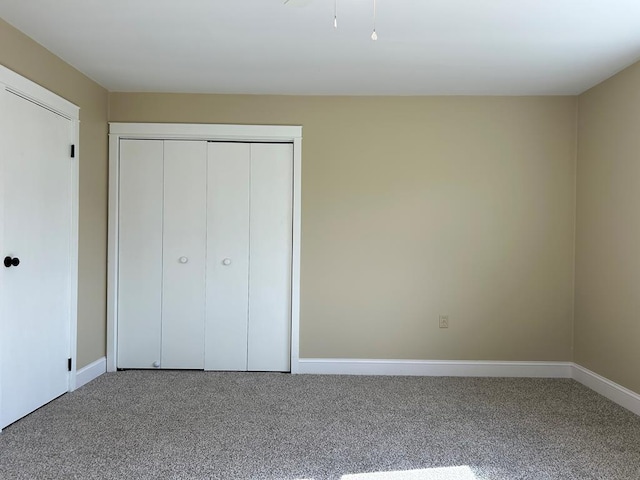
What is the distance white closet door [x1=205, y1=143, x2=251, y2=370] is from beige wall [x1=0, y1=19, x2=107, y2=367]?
2.85 ft

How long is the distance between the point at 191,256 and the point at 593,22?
3.22 metres

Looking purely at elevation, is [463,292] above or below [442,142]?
below

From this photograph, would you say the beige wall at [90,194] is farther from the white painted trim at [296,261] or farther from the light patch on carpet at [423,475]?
the light patch on carpet at [423,475]

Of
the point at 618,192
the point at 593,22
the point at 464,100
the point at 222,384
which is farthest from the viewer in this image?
the point at 464,100

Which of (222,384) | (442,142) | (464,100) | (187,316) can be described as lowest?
(222,384)

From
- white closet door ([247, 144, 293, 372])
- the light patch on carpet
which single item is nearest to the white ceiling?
white closet door ([247, 144, 293, 372])

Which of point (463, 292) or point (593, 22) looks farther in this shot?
point (463, 292)

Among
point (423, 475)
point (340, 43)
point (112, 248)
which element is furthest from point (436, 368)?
point (112, 248)

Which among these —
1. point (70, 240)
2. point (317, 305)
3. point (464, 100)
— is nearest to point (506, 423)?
point (317, 305)

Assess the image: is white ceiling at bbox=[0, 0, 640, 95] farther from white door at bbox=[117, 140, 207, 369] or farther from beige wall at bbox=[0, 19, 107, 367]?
white door at bbox=[117, 140, 207, 369]

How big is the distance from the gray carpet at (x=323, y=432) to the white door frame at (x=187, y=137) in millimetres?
396

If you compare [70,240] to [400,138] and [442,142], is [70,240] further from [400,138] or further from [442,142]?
[442,142]

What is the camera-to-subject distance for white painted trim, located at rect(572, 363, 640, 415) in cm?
291

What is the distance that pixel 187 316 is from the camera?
12.3 feet
